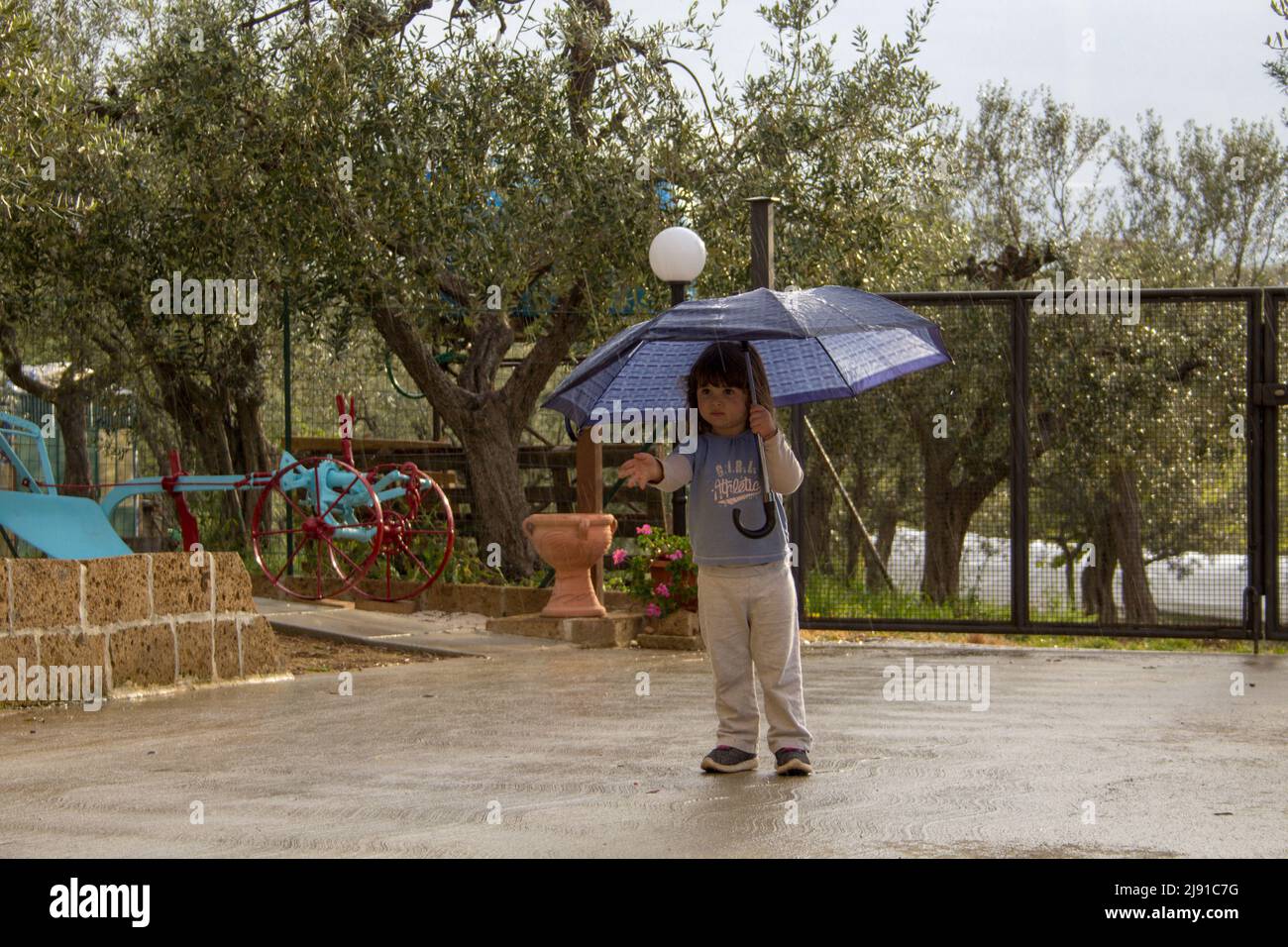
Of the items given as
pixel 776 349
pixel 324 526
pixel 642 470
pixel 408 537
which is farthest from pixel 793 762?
pixel 408 537

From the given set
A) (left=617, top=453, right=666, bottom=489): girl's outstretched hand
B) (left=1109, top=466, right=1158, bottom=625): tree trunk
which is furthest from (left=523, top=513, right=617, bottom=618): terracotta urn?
(left=617, top=453, right=666, bottom=489): girl's outstretched hand

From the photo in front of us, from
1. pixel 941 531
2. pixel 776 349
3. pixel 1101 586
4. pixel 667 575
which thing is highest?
pixel 776 349

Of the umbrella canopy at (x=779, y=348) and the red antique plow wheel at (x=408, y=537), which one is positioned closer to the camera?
the umbrella canopy at (x=779, y=348)

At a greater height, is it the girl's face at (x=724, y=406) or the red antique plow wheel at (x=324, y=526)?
the girl's face at (x=724, y=406)

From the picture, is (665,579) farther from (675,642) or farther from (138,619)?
(138,619)

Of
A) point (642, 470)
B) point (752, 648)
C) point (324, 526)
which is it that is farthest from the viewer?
point (324, 526)

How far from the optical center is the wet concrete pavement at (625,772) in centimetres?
455

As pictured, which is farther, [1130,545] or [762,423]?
[1130,545]

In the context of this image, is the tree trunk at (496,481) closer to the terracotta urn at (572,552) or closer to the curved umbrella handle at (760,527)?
the terracotta urn at (572,552)

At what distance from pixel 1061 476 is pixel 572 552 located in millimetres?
3419

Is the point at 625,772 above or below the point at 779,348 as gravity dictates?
below

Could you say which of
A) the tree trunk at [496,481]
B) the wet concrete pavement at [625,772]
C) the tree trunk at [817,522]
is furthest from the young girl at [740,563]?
the tree trunk at [496,481]

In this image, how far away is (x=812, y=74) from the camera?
1176 centimetres

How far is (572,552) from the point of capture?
10.8m
